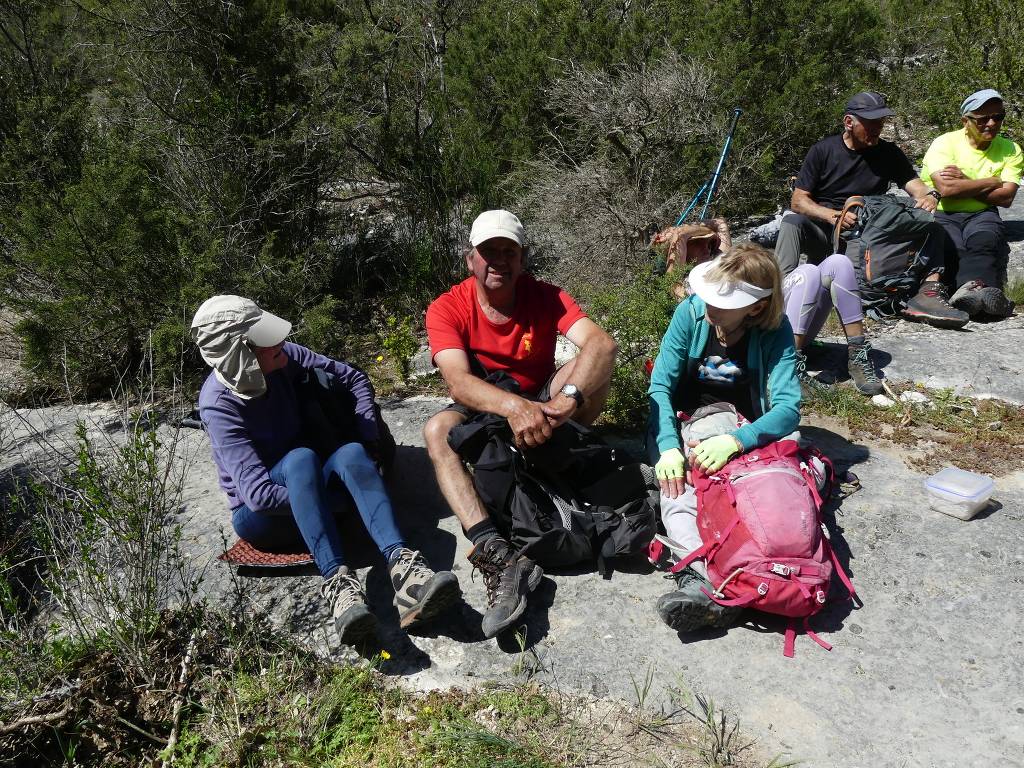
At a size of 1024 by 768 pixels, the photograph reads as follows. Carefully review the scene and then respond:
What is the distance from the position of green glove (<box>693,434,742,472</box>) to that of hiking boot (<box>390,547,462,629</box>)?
1064mm

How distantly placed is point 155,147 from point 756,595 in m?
5.70

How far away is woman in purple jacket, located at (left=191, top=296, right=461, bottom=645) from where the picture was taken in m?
2.69

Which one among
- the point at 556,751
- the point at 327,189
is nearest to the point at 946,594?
the point at 556,751

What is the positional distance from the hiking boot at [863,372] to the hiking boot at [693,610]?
6.91ft

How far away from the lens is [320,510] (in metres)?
2.79

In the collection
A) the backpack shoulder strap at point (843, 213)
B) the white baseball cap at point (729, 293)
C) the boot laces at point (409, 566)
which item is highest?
the white baseball cap at point (729, 293)

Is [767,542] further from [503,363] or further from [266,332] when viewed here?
[266,332]

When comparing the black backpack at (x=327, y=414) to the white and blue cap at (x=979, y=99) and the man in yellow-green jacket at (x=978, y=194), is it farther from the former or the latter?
the white and blue cap at (x=979, y=99)

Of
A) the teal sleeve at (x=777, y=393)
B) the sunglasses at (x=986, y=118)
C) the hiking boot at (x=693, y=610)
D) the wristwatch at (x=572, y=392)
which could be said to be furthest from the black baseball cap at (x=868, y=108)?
the hiking boot at (x=693, y=610)

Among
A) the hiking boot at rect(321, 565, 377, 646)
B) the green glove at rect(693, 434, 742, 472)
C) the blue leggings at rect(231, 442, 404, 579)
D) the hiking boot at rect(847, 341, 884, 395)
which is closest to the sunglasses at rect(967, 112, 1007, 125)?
the hiking boot at rect(847, 341, 884, 395)

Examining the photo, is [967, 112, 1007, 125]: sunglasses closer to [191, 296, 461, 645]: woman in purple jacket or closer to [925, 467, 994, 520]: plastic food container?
[925, 467, 994, 520]: plastic food container

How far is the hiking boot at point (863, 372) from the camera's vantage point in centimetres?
406

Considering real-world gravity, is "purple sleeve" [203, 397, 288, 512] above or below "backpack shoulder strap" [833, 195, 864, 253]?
below

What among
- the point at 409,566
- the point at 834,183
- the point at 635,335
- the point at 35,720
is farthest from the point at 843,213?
the point at 35,720
